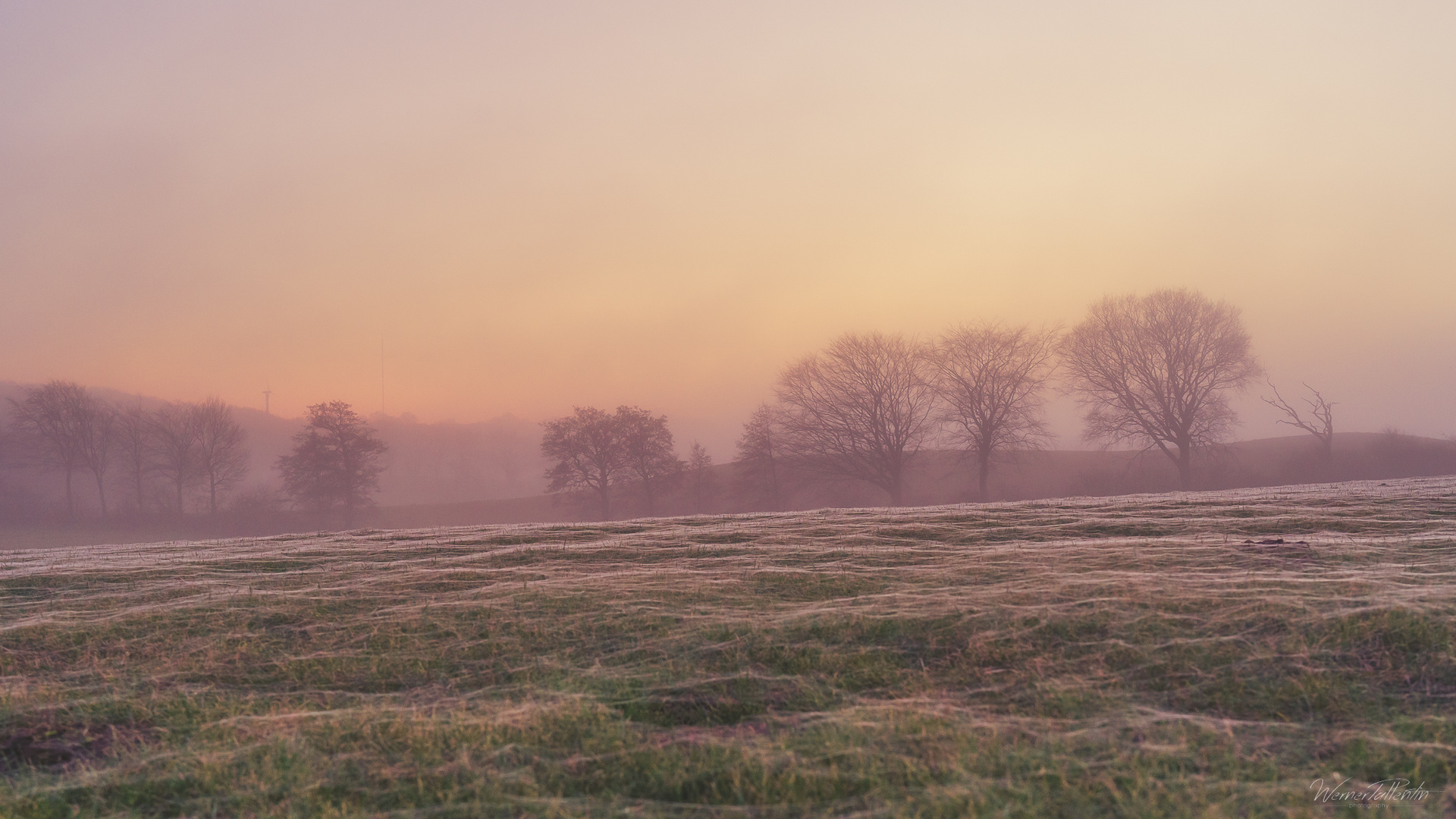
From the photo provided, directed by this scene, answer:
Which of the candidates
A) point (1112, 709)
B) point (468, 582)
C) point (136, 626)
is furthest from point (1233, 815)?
point (136, 626)

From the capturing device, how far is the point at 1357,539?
800 centimetres

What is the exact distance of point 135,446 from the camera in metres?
53.8

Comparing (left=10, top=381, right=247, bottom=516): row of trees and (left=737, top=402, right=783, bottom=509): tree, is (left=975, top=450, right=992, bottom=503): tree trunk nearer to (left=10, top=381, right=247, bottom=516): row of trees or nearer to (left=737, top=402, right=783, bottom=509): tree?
(left=737, top=402, right=783, bottom=509): tree

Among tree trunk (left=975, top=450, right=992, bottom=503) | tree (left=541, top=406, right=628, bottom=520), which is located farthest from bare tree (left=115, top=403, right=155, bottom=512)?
tree trunk (left=975, top=450, right=992, bottom=503)

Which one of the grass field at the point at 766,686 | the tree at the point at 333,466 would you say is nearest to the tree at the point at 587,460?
A: the tree at the point at 333,466

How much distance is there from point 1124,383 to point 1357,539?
128 ft

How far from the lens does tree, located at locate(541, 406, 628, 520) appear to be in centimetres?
4734

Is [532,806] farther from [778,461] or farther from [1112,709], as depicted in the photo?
[778,461]

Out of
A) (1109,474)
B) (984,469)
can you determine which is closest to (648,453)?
(984,469)

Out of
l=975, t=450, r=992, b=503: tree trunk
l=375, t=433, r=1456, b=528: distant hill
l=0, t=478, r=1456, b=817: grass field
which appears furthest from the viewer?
l=375, t=433, r=1456, b=528: distant hill

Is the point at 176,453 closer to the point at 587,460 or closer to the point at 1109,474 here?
the point at 587,460

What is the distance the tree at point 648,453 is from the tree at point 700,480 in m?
1.18

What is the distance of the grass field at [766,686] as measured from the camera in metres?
3.32

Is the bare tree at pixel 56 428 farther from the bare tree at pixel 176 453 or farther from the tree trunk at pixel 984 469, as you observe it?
the tree trunk at pixel 984 469
